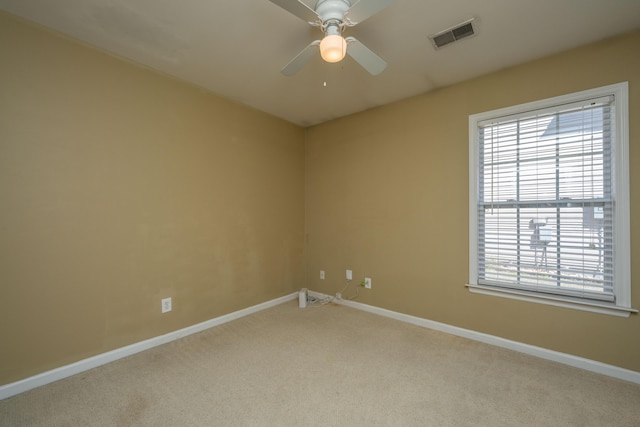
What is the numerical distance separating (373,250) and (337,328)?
968 mm

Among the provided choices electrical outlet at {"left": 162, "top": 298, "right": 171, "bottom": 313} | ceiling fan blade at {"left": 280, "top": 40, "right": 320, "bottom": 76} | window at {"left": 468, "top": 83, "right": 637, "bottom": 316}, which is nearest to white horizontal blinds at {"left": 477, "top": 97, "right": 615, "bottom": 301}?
window at {"left": 468, "top": 83, "right": 637, "bottom": 316}

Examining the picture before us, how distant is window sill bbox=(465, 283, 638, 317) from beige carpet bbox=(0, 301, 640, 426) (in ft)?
1.50

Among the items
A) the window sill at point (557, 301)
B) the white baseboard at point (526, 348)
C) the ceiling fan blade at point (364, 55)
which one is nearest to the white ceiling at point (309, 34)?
the ceiling fan blade at point (364, 55)

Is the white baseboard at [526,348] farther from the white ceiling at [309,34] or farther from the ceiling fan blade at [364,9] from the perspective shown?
the ceiling fan blade at [364,9]

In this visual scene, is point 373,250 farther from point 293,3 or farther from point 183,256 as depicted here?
point 293,3

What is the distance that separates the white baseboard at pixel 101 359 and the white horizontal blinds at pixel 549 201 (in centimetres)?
267

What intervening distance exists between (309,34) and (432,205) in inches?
74.9

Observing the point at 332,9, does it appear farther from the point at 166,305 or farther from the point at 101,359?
the point at 101,359

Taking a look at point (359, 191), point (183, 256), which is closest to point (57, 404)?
point (183, 256)

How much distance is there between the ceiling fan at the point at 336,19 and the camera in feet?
4.55

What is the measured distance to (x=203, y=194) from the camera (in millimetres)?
2793

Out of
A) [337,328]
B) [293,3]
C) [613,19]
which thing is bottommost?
[337,328]

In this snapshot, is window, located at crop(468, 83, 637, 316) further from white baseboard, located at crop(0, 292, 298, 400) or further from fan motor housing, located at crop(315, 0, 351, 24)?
white baseboard, located at crop(0, 292, 298, 400)

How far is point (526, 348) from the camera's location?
2291 mm
